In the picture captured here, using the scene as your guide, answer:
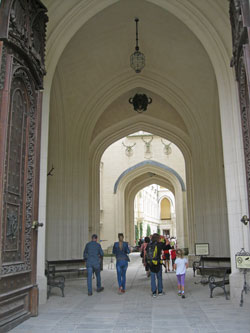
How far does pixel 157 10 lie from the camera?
9.30 meters

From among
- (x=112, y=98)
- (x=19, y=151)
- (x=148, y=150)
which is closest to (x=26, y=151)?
(x=19, y=151)

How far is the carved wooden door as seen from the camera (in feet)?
14.7

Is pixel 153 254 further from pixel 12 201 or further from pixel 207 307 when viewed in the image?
pixel 12 201

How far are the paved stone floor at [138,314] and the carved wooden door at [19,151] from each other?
0.49m

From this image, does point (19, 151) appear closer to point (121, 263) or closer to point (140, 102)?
point (121, 263)

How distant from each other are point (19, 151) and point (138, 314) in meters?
3.11

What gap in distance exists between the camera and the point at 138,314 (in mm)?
5516

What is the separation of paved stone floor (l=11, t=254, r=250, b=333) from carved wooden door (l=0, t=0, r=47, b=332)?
1.62 feet

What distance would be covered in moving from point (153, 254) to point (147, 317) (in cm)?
202

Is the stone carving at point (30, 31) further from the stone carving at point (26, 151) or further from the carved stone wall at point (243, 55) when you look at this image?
the carved stone wall at point (243, 55)

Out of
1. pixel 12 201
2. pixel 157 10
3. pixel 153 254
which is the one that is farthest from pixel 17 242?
pixel 157 10

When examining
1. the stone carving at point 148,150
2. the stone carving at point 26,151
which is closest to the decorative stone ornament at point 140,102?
the stone carving at point 26,151

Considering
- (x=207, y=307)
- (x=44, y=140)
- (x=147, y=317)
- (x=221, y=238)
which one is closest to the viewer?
(x=147, y=317)

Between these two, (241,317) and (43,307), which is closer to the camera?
(241,317)
